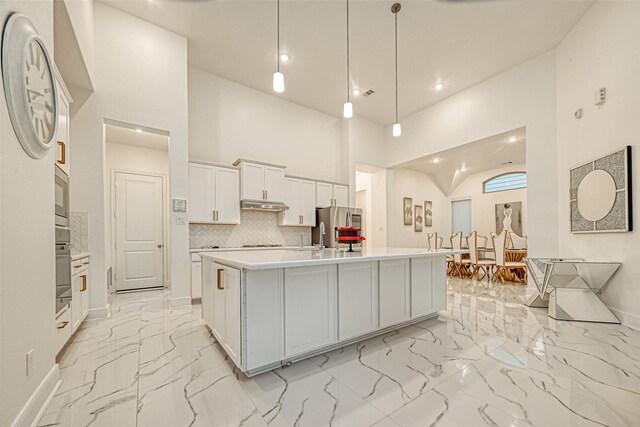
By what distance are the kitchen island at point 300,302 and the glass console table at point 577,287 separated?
173cm

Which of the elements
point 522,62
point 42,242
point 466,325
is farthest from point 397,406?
point 522,62

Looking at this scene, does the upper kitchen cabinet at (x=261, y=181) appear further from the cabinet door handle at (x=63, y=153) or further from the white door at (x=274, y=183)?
the cabinet door handle at (x=63, y=153)

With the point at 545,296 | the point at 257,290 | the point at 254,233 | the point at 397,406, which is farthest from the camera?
the point at 254,233

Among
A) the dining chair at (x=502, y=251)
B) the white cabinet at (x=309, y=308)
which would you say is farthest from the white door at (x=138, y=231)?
the dining chair at (x=502, y=251)

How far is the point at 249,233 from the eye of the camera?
5.08 meters

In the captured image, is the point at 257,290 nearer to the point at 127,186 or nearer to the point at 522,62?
the point at 127,186

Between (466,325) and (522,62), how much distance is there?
4443 mm

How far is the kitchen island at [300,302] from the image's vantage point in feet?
6.04

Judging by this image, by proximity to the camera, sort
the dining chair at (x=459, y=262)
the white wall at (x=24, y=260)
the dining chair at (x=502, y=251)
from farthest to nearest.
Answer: the dining chair at (x=459, y=262)
the dining chair at (x=502, y=251)
the white wall at (x=24, y=260)

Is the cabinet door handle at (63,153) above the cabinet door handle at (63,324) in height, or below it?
above

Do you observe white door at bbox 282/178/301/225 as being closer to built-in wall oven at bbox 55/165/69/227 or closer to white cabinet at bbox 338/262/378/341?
white cabinet at bbox 338/262/378/341

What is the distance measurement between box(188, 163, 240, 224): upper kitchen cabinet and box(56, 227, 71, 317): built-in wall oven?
75.2 inches

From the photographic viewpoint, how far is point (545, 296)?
144 inches

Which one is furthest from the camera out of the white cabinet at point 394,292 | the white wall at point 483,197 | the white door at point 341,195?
the white wall at point 483,197
